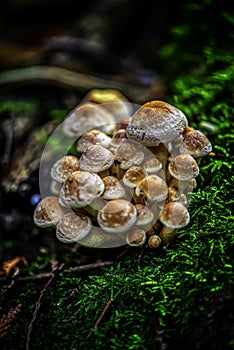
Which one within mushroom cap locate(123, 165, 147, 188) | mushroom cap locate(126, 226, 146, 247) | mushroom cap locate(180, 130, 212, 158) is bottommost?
mushroom cap locate(126, 226, 146, 247)

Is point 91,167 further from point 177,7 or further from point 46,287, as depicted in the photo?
point 177,7

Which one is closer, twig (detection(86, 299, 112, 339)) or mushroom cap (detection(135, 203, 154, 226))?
twig (detection(86, 299, 112, 339))

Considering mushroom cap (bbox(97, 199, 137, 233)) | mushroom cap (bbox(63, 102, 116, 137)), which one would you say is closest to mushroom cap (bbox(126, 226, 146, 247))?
mushroom cap (bbox(97, 199, 137, 233))

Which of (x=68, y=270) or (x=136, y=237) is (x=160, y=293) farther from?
(x=68, y=270)

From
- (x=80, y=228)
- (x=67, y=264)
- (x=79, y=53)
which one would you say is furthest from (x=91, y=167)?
(x=79, y=53)

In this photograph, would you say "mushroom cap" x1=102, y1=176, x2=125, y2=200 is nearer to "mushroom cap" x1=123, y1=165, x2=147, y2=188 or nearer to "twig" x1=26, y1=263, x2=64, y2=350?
"mushroom cap" x1=123, y1=165, x2=147, y2=188

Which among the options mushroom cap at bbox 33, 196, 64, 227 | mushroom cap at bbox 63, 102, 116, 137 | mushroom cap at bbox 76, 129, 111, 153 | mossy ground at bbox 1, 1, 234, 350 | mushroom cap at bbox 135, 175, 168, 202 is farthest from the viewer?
mushroom cap at bbox 63, 102, 116, 137
